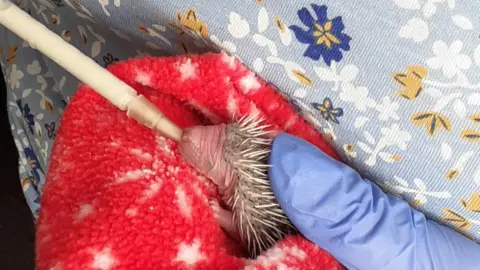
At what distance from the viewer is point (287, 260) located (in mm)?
739

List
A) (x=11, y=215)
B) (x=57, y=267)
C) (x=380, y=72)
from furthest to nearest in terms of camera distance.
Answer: (x=11, y=215) < (x=380, y=72) < (x=57, y=267)

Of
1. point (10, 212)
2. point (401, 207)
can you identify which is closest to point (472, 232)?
point (401, 207)

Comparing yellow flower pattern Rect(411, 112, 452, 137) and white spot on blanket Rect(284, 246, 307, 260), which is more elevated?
yellow flower pattern Rect(411, 112, 452, 137)

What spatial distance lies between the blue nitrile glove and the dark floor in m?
0.79

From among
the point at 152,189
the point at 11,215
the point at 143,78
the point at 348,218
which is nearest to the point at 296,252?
the point at 348,218

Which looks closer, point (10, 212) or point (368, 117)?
point (368, 117)

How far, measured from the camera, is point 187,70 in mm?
808

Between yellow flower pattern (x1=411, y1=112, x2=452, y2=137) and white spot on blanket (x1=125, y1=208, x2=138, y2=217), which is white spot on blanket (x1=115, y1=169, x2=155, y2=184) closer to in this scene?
white spot on blanket (x1=125, y1=208, x2=138, y2=217)

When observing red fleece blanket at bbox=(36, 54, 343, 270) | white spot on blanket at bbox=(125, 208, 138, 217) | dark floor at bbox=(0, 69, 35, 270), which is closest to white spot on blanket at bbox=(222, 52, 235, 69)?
red fleece blanket at bbox=(36, 54, 343, 270)

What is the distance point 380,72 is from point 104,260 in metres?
0.41

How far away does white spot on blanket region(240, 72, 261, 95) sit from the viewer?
2.73ft

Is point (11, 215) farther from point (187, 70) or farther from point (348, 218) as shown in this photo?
point (348, 218)

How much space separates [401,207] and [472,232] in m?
0.11

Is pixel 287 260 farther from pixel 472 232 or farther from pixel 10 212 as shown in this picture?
pixel 10 212
